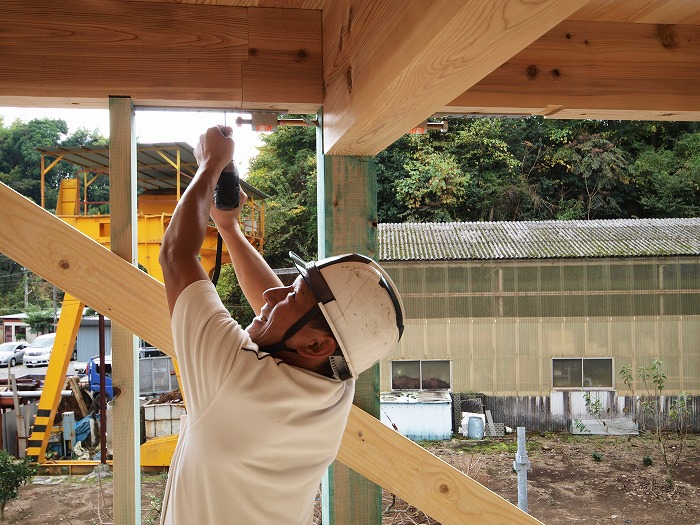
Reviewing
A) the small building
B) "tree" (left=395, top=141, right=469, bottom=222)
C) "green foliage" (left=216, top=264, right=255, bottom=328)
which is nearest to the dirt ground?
the small building

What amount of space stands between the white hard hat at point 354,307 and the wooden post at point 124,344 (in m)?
0.66

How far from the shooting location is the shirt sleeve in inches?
41.3

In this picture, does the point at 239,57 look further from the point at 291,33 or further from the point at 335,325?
the point at 335,325

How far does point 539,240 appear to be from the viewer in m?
13.7

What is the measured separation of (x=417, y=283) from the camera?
13.1 m

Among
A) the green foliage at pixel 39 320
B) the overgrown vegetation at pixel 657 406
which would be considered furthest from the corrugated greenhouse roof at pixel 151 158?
the green foliage at pixel 39 320

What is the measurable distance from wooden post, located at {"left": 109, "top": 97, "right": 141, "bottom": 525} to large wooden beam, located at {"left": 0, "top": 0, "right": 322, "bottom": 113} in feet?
0.31

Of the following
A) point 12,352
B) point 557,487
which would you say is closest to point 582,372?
point 557,487

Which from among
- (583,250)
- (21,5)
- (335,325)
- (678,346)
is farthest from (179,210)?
(678,346)

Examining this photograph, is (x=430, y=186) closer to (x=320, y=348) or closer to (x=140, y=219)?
(x=140, y=219)

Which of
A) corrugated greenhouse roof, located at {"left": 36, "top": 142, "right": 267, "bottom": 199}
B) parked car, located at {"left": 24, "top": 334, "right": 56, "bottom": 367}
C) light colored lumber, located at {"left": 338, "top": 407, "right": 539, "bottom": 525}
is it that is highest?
corrugated greenhouse roof, located at {"left": 36, "top": 142, "right": 267, "bottom": 199}

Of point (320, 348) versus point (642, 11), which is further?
point (642, 11)

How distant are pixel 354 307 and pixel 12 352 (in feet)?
69.1

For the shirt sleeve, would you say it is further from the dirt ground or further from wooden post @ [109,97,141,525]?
the dirt ground
